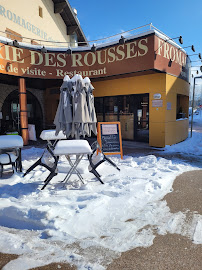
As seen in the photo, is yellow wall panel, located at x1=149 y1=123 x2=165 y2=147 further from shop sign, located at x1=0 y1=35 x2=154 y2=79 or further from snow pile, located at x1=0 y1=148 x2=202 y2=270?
snow pile, located at x1=0 y1=148 x2=202 y2=270

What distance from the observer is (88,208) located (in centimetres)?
327

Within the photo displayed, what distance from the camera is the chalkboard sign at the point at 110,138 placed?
6590 mm

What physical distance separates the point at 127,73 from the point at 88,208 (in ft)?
21.1

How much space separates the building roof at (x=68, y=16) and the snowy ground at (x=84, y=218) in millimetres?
12934

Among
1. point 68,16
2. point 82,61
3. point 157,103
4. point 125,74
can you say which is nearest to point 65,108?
point 125,74

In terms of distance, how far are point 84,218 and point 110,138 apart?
393cm

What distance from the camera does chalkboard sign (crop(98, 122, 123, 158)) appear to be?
6.59 meters

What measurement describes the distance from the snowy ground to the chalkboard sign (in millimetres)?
1823

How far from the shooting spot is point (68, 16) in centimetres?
1478

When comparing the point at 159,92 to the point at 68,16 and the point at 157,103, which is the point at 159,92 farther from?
the point at 68,16

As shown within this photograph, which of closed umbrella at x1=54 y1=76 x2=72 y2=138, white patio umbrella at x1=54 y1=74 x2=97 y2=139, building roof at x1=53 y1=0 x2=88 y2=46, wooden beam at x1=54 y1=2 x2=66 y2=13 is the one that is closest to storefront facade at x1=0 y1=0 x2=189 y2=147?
wooden beam at x1=54 y1=2 x2=66 y2=13

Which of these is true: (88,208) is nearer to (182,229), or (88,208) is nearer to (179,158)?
(182,229)

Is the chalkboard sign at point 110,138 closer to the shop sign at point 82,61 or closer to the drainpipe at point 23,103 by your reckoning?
the shop sign at point 82,61

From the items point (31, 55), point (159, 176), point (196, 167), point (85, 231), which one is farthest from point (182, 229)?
point (31, 55)
